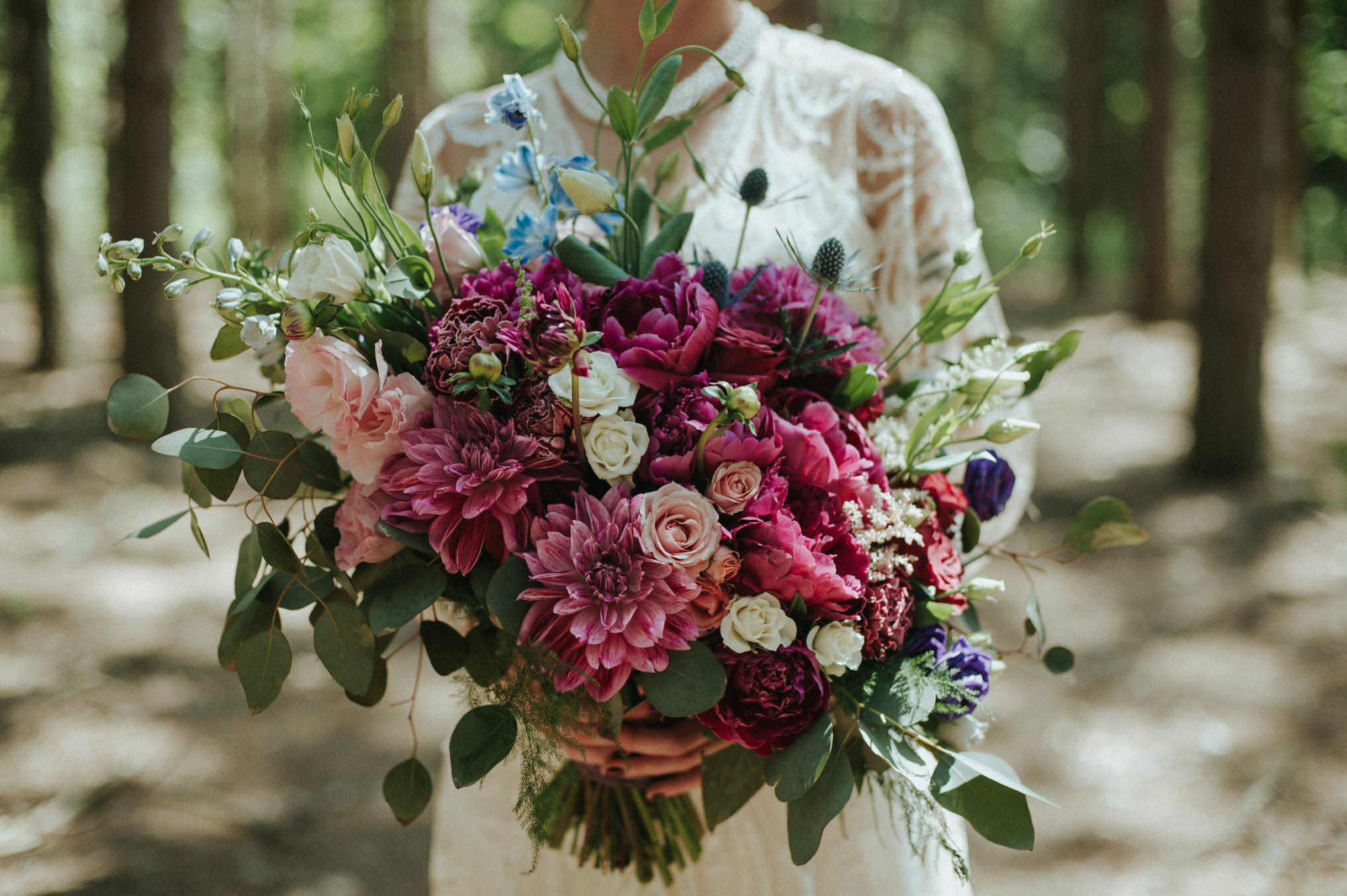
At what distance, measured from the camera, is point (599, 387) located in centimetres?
102

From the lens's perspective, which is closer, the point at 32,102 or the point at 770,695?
the point at 770,695

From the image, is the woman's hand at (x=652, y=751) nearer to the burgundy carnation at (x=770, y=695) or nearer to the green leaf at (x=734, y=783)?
the green leaf at (x=734, y=783)

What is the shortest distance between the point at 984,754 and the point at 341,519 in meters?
0.84

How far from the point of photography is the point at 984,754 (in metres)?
1.14

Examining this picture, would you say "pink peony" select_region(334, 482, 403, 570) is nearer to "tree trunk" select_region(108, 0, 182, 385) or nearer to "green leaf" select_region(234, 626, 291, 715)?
"green leaf" select_region(234, 626, 291, 715)

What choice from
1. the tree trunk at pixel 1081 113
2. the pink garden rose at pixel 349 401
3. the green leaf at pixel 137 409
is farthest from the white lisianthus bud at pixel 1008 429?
the tree trunk at pixel 1081 113

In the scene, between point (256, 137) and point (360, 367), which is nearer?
point (360, 367)

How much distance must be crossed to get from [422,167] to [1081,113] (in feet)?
47.8

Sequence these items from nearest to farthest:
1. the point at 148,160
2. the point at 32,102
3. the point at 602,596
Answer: the point at 602,596 → the point at 148,160 → the point at 32,102

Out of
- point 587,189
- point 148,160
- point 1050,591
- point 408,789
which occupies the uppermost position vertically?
point 587,189

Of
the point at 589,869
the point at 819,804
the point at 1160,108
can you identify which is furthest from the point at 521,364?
the point at 1160,108

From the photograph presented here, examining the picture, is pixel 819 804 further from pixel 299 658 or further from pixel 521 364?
pixel 299 658

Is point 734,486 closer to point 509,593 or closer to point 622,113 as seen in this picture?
point 509,593

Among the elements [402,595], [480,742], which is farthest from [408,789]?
[402,595]
